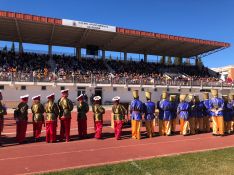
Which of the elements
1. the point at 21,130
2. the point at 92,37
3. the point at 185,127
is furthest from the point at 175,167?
the point at 92,37

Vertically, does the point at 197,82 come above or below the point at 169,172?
above

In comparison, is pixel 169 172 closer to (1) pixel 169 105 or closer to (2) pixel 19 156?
(2) pixel 19 156

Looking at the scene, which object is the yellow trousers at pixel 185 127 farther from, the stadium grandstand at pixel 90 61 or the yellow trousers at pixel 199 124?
the stadium grandstand at pixel 90 61

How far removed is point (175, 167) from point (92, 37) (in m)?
32.4

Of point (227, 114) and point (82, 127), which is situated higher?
point (227, 114)

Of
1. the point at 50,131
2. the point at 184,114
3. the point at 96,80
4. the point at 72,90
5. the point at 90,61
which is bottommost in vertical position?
the point at 50,131

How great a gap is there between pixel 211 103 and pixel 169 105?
73.7 inches

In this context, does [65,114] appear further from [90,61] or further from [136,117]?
[90,61]

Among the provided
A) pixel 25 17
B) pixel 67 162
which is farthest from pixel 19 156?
pixel 25 17

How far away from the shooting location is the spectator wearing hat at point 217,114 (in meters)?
13.7

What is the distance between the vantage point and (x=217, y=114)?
13688mm

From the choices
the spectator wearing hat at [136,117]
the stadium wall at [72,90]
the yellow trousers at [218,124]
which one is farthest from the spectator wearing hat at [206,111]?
the stadium wall at [72,90]

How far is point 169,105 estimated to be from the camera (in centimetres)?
1377

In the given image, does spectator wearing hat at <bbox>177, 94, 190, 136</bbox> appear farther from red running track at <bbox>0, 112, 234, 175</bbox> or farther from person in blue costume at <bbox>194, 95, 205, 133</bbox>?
person in blue costume at <bbox>194, 95, 205, 133</bbox>
